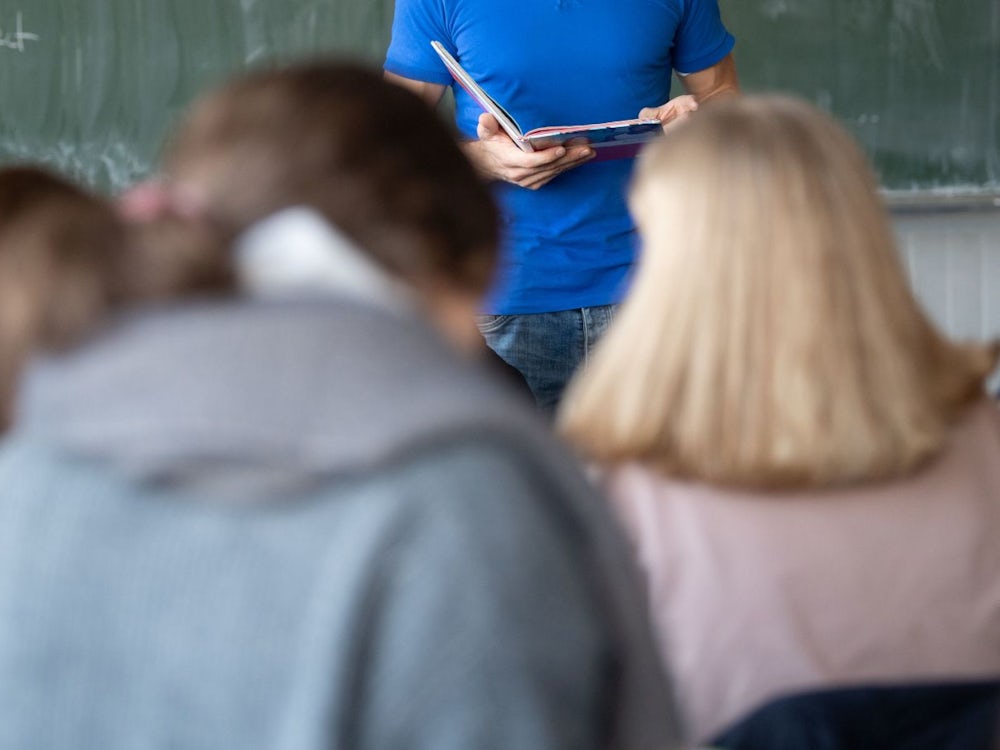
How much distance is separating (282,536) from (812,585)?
619 millimetres

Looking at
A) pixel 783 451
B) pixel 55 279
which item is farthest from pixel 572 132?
pixel 55 279

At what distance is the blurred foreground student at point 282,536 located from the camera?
2.33 feet

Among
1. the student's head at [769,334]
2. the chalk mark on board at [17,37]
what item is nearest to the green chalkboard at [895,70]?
the chalk mark on board at [17,37]

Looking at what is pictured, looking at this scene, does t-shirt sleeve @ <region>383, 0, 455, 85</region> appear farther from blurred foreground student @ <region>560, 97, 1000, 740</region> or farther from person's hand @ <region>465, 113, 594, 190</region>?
blurred foreground student @ <region>560, 97, 1000, 740</region>

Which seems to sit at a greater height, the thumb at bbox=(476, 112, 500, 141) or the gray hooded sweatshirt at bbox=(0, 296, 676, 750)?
the thumb at bbox=(476, 112, 500, 141)

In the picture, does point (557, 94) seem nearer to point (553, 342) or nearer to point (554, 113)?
point (554, 113)

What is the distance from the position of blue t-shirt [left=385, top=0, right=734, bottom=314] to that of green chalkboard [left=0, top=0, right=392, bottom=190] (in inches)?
34.5

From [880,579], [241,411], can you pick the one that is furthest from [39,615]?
[880,579]

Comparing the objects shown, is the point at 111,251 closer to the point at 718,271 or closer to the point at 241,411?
the point at 241,411

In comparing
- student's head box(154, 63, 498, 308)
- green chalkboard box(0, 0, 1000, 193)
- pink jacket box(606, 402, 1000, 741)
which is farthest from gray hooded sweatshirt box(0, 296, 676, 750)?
green chalkboard box(0, 0, 1000, 193)

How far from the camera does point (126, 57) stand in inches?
131

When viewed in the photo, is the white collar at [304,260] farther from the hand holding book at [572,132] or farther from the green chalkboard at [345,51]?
the green chalkboard at [345,51]

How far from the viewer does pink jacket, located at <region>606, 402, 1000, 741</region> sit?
1152 mm

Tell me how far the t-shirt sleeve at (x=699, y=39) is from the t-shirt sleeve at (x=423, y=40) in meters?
0.53
